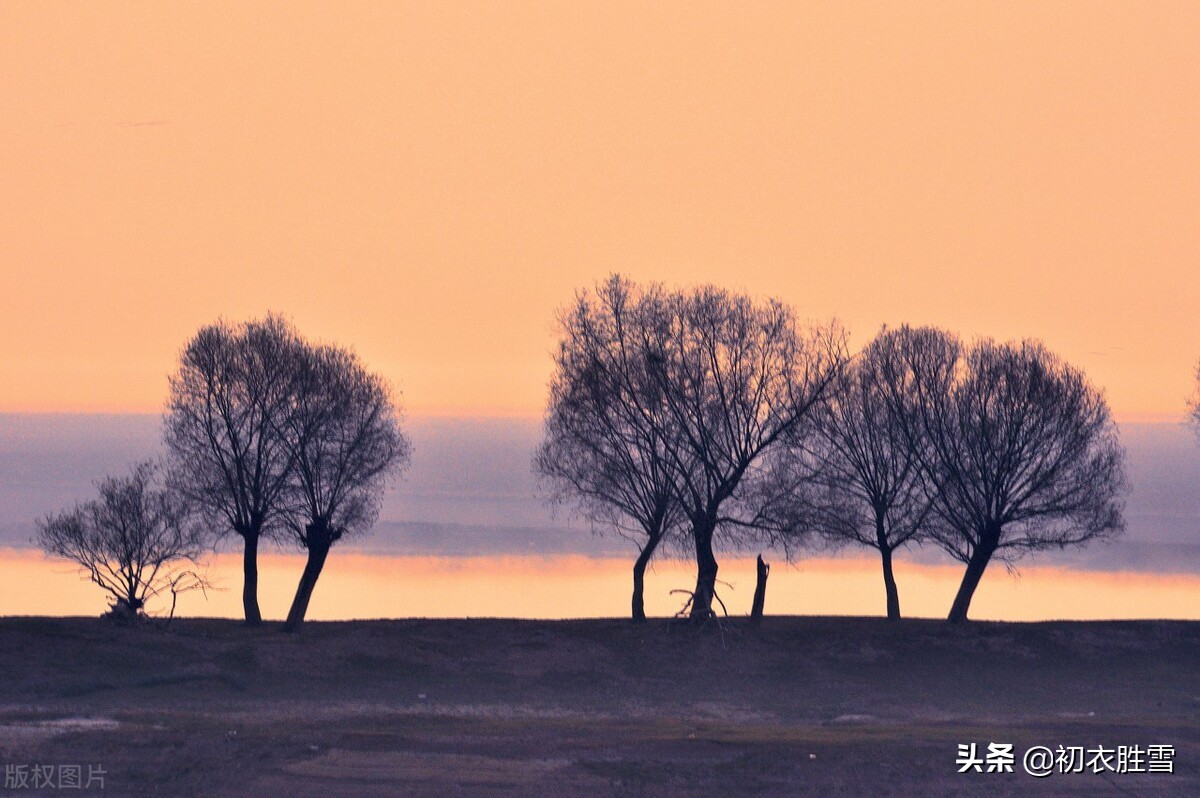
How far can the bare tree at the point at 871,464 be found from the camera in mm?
46594

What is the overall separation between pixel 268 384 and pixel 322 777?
20370 mm

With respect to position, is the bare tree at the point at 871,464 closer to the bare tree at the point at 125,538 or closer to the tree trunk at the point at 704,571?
the tree trunk at the point at 704,571

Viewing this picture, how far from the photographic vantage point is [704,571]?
4238 cm

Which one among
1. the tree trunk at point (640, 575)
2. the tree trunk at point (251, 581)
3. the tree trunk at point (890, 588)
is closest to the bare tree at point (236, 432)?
the tree trunk at point (251, 581)

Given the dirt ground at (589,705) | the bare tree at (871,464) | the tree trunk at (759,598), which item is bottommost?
the dirt ground at (589,705)

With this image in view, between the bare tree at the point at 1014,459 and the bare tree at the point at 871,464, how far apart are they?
2.66ft

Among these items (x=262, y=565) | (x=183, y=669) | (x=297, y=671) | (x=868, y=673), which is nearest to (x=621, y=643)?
(x=868, y=673)

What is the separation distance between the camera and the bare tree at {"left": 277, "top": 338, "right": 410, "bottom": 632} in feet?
139

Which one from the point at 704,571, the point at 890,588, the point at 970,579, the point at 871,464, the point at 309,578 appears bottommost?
the point at 890,588

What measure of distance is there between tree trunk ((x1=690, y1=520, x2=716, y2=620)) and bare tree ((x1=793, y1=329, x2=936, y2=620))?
5.80m

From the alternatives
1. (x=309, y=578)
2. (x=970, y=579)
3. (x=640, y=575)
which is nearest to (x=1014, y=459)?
(x=970, y=579)

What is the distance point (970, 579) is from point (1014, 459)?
14.9ft

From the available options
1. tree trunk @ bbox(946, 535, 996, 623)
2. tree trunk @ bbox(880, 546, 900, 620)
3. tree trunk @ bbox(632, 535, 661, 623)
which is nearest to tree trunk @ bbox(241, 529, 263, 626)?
tree trunk @ bbox(632, 535, 661, 623)

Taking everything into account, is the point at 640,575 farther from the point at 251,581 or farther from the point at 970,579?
the point at 251,581
